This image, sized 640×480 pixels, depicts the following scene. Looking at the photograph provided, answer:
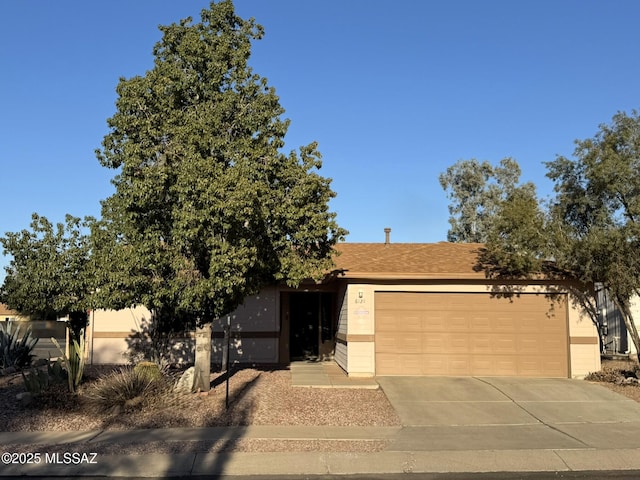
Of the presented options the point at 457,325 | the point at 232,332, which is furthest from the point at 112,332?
the point at 457,325

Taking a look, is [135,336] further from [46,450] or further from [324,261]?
[46,450]

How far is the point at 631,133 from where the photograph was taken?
13.6 meters

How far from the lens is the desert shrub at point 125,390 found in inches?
421

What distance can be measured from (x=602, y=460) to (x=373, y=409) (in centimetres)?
433

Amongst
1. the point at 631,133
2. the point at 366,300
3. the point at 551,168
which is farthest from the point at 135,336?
the point at 631,133

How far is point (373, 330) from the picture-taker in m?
14.8

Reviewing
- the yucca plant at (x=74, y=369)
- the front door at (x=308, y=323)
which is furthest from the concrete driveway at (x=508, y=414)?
the yucca plant at (x=74, y=369)

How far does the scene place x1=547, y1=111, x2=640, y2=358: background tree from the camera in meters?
13.0

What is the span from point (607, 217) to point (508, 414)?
5883 millimetres

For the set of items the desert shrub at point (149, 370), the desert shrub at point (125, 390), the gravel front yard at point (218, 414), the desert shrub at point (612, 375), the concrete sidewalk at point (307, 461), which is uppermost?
the desert shrub at point (149, 370)

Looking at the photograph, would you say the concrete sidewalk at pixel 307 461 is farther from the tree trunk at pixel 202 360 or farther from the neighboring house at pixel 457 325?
the neighboring house at pixel 457 325

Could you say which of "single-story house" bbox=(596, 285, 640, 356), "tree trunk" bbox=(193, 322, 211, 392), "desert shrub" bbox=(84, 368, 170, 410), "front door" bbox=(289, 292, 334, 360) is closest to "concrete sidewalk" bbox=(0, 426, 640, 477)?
"desert shrub" bbox=(84, 368, 170, 410)

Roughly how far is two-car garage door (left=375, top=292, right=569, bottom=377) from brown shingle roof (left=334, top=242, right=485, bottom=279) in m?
0.61

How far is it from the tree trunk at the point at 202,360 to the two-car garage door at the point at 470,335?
4.70 meters
